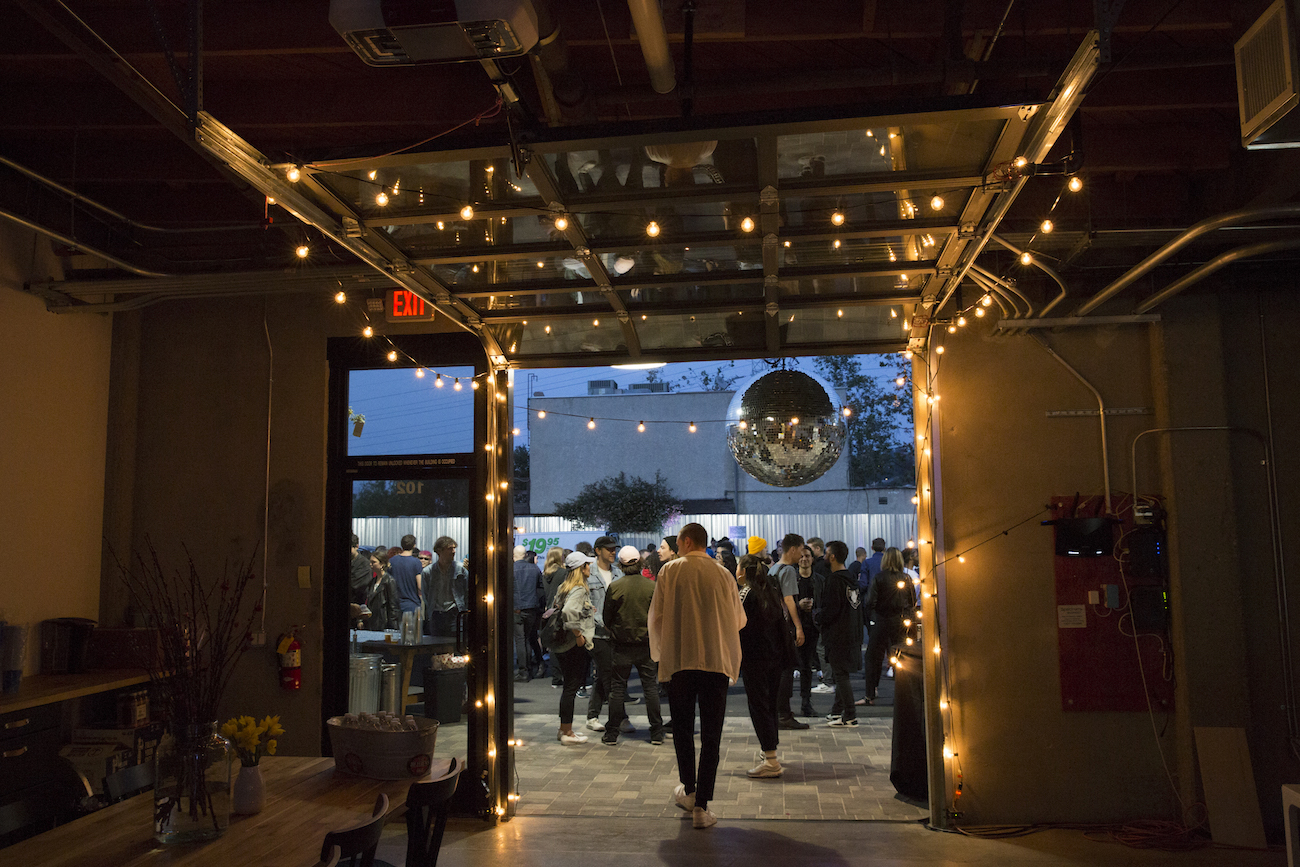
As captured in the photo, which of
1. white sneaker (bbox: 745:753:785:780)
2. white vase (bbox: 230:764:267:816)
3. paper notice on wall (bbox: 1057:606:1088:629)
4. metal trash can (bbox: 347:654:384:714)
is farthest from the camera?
white sneaker (bbox: 745:753:785:780)

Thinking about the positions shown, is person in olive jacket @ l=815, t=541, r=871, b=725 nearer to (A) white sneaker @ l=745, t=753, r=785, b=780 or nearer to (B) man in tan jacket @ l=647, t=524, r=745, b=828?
(A) white sneaker @ l=745, t=753, r=785, b=780

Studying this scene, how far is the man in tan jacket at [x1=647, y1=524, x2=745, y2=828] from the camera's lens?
5613mm

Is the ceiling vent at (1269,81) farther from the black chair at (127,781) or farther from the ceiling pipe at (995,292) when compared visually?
the black chair at (127,781)

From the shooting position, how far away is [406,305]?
6.30 m

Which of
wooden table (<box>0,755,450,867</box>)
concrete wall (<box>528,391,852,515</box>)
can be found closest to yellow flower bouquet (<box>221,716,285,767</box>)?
wooden table (<box>0,755,450,867</box>)

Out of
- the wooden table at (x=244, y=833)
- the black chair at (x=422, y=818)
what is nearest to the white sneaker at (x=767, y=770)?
the wooden table at (x=244, y=833)

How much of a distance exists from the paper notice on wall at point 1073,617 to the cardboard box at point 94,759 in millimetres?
5554

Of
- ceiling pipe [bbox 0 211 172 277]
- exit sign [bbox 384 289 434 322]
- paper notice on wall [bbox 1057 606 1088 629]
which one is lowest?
paper notice on wall [bbox 1057 606 1088 629]

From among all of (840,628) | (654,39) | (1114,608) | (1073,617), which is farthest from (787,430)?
(840,628)

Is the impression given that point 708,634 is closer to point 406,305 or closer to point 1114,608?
point 1114,608

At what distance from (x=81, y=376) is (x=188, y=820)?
4.22 meters

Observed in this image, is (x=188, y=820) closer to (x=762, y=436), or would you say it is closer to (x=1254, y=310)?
(x=762, y=436)

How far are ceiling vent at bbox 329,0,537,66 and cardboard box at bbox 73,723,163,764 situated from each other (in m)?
4.42

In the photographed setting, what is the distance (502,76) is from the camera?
302 cm
